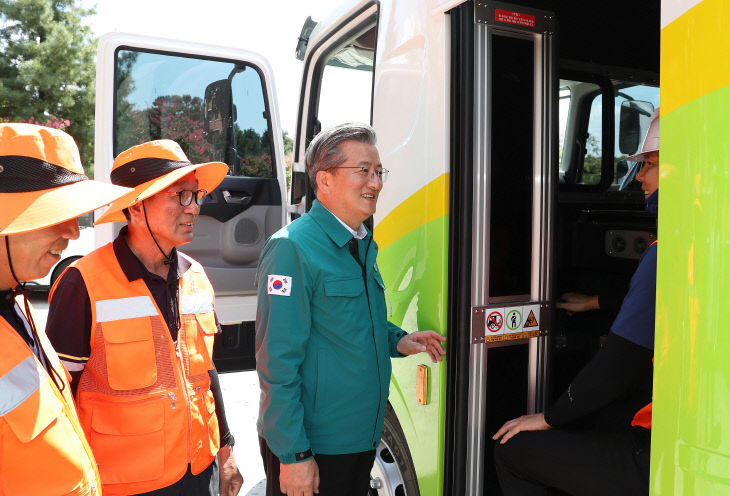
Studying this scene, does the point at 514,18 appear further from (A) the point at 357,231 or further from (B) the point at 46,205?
(B) the point at 46,205

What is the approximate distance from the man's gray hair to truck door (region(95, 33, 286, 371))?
1878 mm

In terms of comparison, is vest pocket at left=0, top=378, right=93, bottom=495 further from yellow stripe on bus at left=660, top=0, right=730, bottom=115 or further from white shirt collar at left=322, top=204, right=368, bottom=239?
yellow stripe on bus at left=660, top=0, right=730, bottom=115

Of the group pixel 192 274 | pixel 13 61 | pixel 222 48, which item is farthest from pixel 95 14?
pixel 192 274

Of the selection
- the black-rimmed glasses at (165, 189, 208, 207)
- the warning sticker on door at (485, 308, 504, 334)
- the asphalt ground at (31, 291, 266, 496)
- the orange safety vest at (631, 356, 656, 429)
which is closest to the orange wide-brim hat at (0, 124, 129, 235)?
the black-rimmed glasses at (165, 189, 208, 207)

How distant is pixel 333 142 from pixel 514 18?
0.73 metres

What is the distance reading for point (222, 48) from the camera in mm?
3963

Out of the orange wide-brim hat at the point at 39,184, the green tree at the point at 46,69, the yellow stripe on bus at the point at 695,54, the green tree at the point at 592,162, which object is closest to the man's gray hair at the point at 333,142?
the orange wide-brim hat at the point at 39,184

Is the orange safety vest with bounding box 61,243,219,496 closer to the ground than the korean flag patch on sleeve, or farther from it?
closer to the ground

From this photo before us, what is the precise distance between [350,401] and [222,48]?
291cm

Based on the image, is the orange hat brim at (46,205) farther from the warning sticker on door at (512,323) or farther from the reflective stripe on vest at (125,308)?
the warning sticker on door at (512,323)

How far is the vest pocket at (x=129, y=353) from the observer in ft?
5.11

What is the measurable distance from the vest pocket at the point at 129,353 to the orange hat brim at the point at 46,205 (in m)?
0.48

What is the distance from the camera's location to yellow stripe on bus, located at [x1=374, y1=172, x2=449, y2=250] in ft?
6.71

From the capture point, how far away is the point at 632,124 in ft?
12.0
